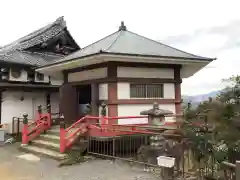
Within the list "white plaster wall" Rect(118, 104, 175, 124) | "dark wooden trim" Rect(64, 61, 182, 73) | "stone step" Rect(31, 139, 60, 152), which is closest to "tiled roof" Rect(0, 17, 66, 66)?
"dark wooden trim" Rect(64, 61, 182, 73)

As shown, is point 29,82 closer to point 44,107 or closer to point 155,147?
point 44,107

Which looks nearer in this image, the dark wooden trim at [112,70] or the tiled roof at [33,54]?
the dark wooden trim at [112,70]

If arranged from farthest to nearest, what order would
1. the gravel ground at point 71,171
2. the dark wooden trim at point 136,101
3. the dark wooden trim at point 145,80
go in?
the dark wooden trim at point 145,80 < the dark wooden trim at point 136,101 < the gravel ground at point 71,171

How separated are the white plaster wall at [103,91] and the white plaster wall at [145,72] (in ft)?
2.67

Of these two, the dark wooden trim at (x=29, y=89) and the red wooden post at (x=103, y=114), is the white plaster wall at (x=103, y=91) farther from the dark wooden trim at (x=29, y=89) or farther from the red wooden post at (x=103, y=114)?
the dark wooden trim at (x=29, y=89)

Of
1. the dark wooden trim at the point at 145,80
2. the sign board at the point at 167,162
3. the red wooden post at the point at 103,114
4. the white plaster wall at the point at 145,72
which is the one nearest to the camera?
the sign board at the point at 167,162

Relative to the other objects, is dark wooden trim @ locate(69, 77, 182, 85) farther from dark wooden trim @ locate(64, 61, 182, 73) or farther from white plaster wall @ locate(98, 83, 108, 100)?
dark wooden trim @ locate(64, 61, 182, 73)

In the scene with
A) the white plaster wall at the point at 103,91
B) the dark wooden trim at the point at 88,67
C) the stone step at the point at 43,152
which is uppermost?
the dark wooden trim at the point at 88,67

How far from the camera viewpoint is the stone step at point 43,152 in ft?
37.4

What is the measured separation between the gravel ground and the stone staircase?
1.46 feet

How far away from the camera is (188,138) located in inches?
293

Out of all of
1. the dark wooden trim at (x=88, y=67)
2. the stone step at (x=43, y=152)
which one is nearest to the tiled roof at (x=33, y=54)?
the dark wooden trim at (x=88, y=67)

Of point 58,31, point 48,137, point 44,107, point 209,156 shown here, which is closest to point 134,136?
point 48,137

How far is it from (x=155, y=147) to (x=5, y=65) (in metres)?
13.0
